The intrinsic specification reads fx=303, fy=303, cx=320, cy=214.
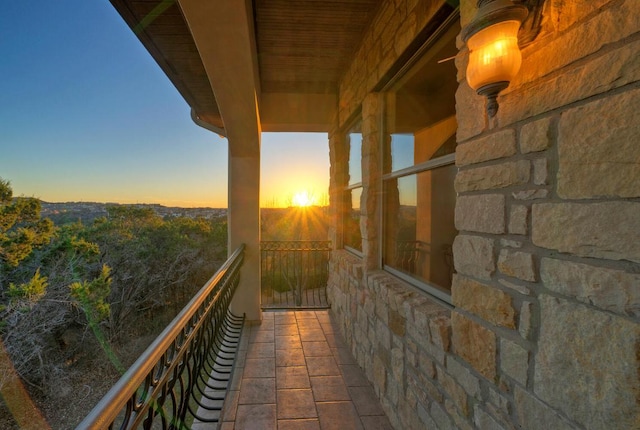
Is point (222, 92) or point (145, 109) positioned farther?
point (145, 109)

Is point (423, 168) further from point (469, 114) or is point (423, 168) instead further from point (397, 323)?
point (397, 323)

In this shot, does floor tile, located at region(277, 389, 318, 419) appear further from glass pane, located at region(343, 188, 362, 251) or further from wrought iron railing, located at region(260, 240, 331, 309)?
wrought iron railing, located at region(260, 240, 331, 309)

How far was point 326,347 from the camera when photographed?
10.2ft

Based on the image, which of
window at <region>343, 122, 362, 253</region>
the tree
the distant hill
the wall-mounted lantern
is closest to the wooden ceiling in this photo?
window at <region>343, 122, 362, 253</region>

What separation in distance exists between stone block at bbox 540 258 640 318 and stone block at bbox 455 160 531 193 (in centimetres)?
27

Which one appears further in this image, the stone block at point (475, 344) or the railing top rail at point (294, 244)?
the railing top rail at point (294, 244)

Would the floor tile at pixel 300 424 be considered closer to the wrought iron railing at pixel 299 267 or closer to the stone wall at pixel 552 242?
the stone wall at pixel 552 242

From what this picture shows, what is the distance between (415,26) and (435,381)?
189 centimetres

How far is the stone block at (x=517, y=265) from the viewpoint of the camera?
899 millimetres

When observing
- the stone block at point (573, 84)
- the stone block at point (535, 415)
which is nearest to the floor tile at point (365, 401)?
the stone block at point (535, 415)

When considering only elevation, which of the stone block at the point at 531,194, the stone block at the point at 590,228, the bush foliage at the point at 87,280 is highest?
the stone block at the point at 531,194

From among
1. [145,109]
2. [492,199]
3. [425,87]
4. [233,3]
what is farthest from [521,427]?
[145,109]

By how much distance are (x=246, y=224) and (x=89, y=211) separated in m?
9.25

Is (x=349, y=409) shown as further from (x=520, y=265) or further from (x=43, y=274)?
(x=43, y=274)
